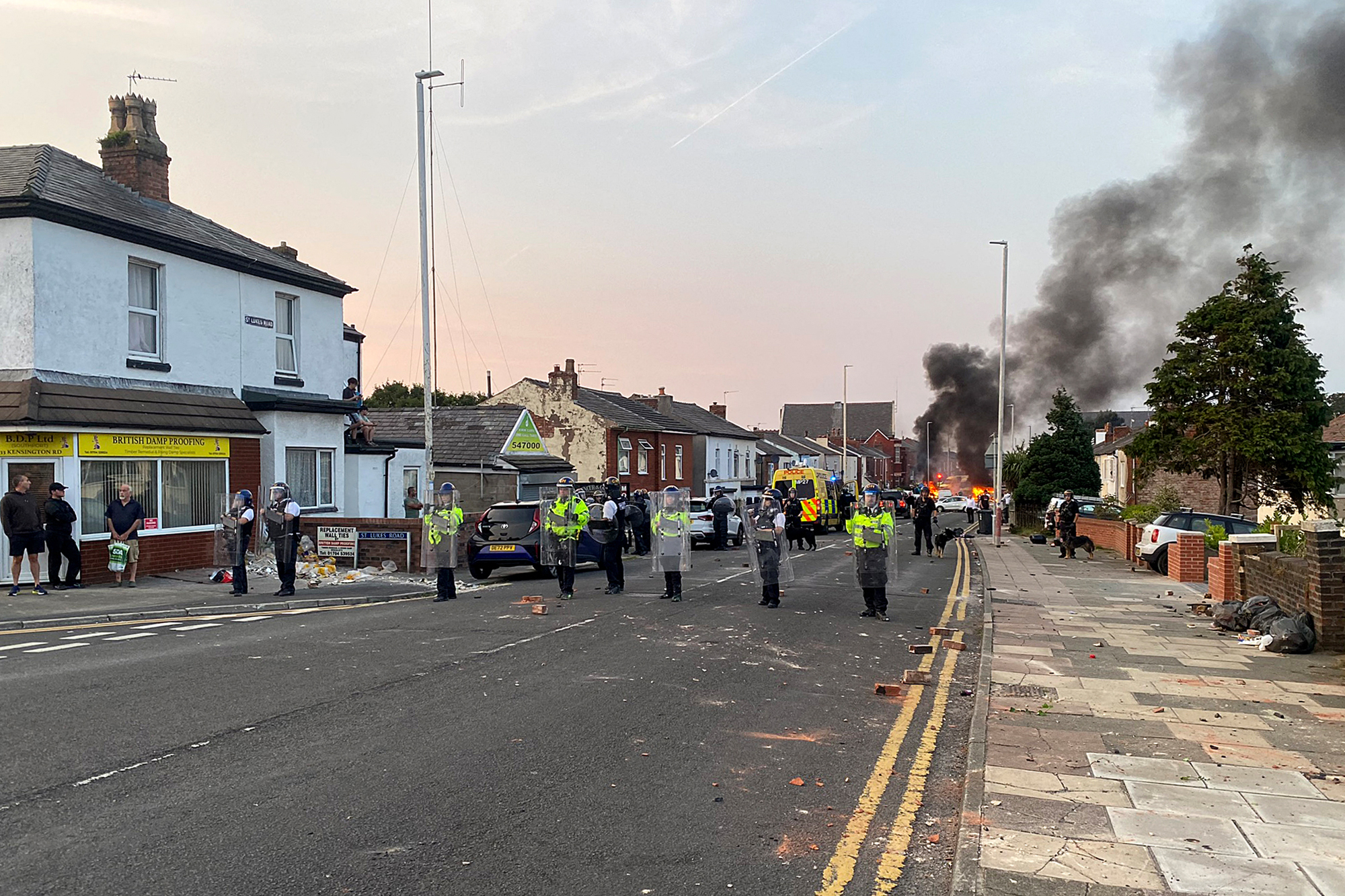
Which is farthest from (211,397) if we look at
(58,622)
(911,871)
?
(911,871)

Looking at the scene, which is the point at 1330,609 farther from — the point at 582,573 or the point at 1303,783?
the point at 582,573

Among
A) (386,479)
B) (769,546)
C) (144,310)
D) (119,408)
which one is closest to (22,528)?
(119,408)

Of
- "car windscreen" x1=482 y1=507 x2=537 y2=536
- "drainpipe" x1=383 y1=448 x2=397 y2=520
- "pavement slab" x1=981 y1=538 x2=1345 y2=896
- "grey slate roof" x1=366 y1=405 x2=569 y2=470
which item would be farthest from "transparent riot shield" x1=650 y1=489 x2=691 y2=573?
"grey slate roof" x1=366 y1=405 x2=569 y2=470

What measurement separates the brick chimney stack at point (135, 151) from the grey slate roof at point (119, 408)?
4.79m

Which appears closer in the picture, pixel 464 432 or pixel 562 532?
pixel 562 532

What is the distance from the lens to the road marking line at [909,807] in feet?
14.5

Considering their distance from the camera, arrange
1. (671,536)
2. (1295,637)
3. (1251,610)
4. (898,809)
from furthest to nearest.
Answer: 1. (671,536)
2. (1251,610)
3. (1295,637)
4. (898,809)

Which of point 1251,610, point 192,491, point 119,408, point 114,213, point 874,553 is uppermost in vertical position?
point 114,213

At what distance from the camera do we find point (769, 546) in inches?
539

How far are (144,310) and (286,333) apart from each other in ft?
12.7

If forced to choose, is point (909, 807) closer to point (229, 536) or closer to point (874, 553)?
point (874, 553)

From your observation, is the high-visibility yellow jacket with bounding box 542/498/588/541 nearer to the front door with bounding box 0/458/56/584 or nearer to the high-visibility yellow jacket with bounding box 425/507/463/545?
the high-visibility yellow jacket with bounding box 425/507/463/545

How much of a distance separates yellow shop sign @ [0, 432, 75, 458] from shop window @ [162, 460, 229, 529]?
1.94 metres

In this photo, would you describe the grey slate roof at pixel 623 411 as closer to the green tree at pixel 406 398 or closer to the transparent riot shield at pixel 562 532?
the green tree at pixel 406 398
